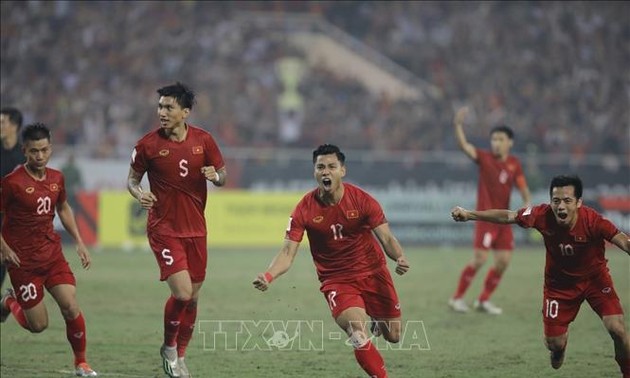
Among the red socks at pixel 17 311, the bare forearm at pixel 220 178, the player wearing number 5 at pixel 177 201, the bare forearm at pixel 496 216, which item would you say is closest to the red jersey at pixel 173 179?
the player wearing number 5 at pixel 177 201

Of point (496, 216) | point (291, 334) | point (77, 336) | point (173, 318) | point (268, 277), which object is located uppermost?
point (496, 216)

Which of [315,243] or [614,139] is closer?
[315,243]

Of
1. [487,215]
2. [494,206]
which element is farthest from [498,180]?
[487,215]

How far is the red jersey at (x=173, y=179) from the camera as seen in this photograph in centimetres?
958

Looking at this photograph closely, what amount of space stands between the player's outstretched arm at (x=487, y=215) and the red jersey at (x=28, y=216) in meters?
3.93

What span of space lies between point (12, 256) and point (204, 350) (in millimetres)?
2900

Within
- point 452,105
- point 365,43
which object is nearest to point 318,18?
point 365,43

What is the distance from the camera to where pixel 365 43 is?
36.8 meters

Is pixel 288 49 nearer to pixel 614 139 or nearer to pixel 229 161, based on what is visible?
pixel 229 161

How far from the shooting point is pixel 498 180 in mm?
15297

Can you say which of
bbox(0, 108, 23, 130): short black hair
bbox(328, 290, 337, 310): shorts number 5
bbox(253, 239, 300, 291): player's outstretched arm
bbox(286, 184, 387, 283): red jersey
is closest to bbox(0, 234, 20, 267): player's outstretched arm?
bbox(253, 239, 300, 291): player's outstretched arm

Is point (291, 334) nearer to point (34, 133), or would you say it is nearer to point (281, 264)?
point (281, 264)

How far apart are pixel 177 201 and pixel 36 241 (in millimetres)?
1430

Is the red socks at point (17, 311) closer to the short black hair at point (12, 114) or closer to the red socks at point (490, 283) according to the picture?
the short black hair at point (12, 114)
